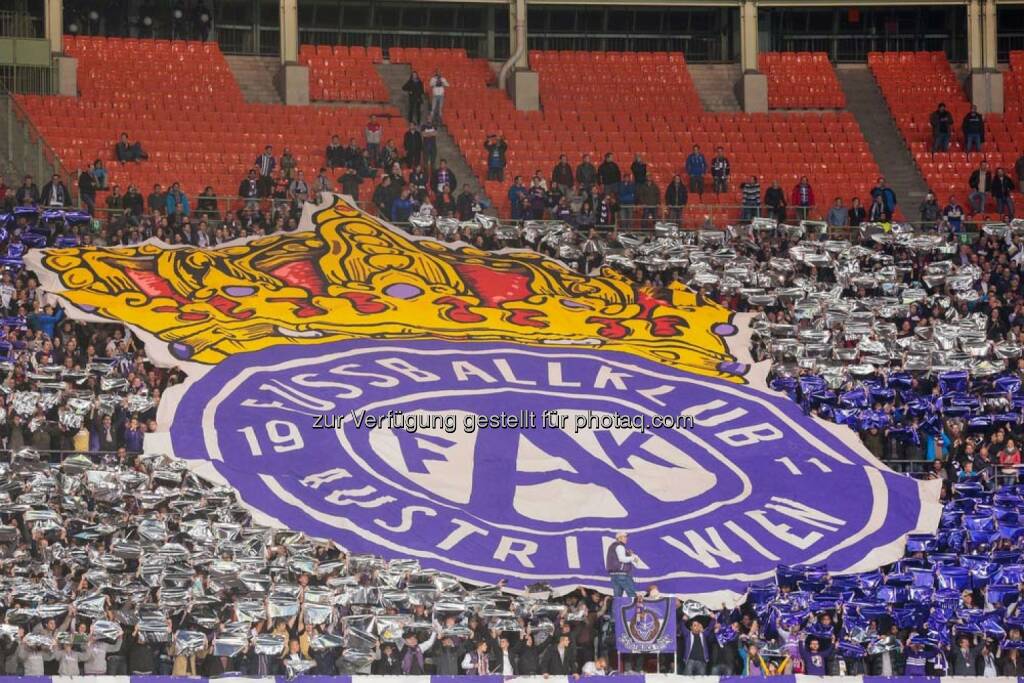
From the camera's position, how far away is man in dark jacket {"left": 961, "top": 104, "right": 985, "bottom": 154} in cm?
4147

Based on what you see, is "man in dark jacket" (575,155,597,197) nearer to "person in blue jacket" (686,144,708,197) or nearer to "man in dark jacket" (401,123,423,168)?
"person in blue jacket" (686,144,708,197)

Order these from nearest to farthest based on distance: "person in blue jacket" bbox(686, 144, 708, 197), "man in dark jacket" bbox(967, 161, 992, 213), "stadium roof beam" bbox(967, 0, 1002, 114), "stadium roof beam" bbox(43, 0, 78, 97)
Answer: "man in dark jacket" bbox(967, 161, 992, 213) < "person in blue jacket" bbox(686, 144, 708, 197) < "stadium roof beam" bbox(43, 0, 78, 97) < "stadium roof beam" bbox(967, 0, 1002, 114)

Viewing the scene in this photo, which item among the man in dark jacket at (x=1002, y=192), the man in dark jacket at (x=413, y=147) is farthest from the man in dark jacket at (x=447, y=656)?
the man in dark jacket at (x=1002, y=192)

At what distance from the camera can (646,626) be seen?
78.9ft

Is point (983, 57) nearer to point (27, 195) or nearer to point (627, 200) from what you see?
point (627, 200)

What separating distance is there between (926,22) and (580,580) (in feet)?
80.1

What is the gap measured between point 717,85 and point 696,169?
5.65 meters

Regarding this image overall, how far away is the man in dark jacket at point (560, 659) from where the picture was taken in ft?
79.5

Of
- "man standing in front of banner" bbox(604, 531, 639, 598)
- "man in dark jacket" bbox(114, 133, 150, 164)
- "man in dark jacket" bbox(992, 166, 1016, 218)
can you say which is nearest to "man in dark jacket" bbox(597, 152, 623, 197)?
"man in dark jacket" bbox(992, 166, 1016, 218)

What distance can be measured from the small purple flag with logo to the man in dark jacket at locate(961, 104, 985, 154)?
20254mm

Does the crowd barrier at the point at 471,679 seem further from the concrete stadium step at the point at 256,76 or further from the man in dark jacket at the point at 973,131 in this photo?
the concrete stadium step at the point at 256,76

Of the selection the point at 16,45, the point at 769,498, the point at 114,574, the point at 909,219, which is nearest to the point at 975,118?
the point at 909,219

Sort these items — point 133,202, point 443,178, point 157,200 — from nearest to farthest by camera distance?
point 133,202 → point 157,200 → point 443,178

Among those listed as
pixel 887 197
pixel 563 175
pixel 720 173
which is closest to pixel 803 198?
pixel 887 197
